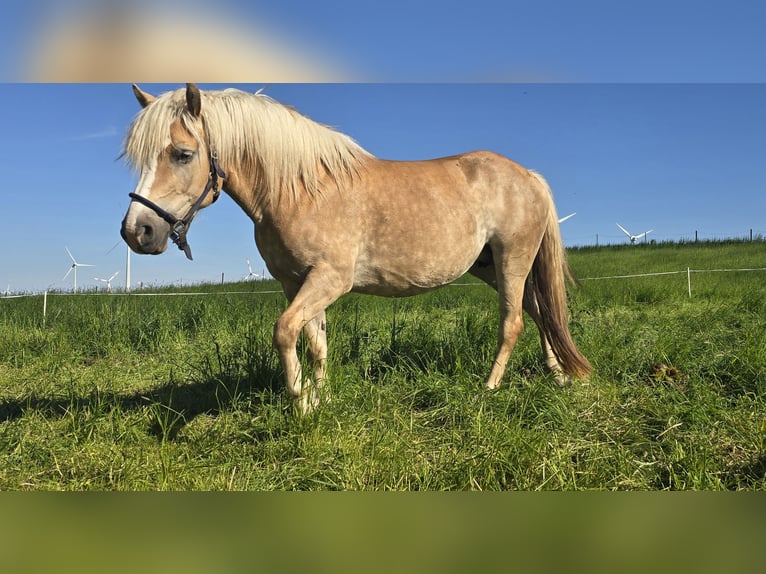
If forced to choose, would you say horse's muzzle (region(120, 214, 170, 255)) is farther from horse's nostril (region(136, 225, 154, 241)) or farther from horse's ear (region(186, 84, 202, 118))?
horse's ear (region(186, 84, 202, 118))

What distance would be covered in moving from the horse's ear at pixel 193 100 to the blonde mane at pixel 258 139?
0.05 m

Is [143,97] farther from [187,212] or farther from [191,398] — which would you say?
[191,398]

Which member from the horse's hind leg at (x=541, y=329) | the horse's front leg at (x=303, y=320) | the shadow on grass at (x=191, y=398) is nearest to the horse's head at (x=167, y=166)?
the horse's front leg at (x=303, y=320)

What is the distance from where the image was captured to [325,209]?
3125 millimetres

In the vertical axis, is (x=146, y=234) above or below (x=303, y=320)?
above

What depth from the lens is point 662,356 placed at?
360cm

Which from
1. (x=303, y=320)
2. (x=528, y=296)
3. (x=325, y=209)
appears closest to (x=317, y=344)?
(x=303, y=320)

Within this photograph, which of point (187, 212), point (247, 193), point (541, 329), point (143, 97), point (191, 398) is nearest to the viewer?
point (187, 212)

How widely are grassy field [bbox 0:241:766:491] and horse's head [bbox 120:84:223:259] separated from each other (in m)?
0.97

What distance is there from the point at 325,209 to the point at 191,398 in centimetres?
171

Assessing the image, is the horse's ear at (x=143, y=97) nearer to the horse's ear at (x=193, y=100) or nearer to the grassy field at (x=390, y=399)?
the horse's ear at (x=193, y=100)

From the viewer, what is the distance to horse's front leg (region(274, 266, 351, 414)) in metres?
2.88

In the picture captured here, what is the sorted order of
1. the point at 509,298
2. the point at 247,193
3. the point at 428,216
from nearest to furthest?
the point at 247,193
the point at 428,216
the point at 509,298
